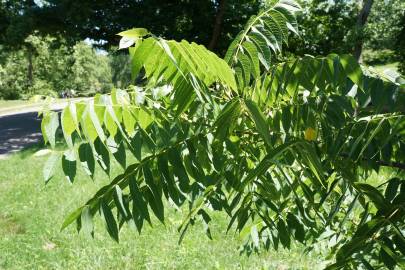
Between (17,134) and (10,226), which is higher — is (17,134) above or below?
below

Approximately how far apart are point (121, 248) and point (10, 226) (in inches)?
64.3

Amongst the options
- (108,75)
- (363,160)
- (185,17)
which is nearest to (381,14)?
(185,17)

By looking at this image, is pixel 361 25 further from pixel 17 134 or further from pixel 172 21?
pixel 17 134

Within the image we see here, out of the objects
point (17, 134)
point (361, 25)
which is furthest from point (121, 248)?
point (17, 134)

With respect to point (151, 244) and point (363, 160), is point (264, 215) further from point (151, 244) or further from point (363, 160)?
point (151, 244)

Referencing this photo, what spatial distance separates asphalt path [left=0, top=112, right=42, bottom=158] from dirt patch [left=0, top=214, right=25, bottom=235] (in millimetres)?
4547

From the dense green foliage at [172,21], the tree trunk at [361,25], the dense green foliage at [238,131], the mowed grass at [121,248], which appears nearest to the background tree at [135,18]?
the dense green foliage at [172,21]

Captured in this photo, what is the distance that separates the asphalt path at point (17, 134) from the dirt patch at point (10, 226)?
4547 mm

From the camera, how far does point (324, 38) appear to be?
36.8 ft

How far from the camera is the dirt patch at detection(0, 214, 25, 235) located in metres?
4.61

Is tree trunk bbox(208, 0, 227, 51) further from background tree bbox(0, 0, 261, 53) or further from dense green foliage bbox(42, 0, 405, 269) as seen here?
dense green foliage bbox(42, 0, 405, 269)

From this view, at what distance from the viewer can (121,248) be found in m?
3.86

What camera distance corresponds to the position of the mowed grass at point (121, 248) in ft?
11.6

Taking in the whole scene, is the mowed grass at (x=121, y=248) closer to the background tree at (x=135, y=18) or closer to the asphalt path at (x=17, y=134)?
the asphalt path at (x=17, y=134)
